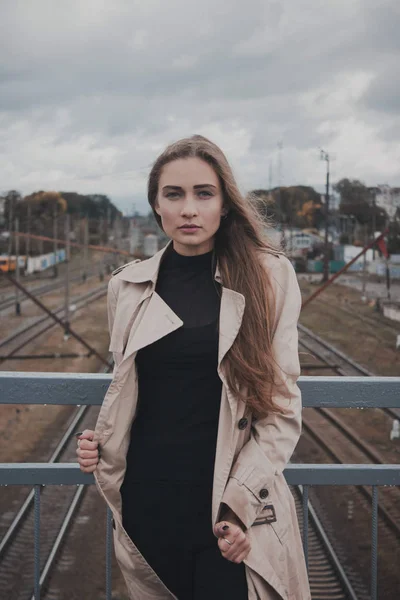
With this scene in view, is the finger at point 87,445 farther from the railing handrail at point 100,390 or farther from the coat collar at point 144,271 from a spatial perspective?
the coat collar at point 144,271

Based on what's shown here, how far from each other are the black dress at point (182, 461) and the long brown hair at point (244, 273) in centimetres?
7

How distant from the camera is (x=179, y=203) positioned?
1479 mm

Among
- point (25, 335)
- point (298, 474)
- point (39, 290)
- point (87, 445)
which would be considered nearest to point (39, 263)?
point (39, 290)

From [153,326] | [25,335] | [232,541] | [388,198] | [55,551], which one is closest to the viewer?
[232,541]

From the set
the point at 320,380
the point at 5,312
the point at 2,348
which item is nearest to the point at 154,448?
the point at 320,380

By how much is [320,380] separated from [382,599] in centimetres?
621

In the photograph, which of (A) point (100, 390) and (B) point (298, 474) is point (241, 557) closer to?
(B) point (298, 474)

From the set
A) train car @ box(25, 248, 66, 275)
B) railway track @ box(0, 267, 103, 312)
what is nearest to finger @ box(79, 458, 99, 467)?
railway track @ box(0, 267, 103, 312)

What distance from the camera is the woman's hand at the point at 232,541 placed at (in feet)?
4.30

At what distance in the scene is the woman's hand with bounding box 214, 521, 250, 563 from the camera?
1310 mm

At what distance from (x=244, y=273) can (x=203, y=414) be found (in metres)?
0.35

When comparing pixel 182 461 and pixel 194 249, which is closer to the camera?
pixel 182 461

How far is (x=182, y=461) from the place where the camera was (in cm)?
140

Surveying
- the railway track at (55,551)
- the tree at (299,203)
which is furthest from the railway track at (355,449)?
A: the tree at (299,203)
